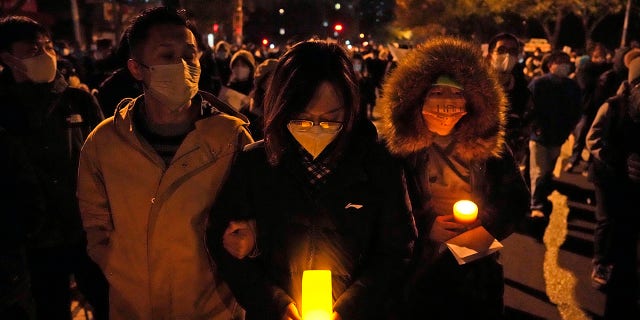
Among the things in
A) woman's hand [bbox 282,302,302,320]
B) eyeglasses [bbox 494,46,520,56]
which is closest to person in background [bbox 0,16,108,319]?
woman's hand [bbox 282,302,302,320]

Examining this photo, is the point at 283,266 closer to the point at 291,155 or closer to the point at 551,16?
the point at 291,155

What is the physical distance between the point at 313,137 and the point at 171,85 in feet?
2.46

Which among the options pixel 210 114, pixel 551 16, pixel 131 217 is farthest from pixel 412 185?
pixel 551 16

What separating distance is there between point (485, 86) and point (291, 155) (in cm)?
130

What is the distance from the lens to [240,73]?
6.57 meters

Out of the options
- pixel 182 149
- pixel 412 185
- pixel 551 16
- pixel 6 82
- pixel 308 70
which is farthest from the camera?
pixel 551 16

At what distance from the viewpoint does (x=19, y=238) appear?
2371 millimetres

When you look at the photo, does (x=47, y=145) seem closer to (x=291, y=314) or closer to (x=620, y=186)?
(x=291, y=314)

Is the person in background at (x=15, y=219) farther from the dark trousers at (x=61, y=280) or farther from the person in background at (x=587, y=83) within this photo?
the person in background at (x=587, y=83)

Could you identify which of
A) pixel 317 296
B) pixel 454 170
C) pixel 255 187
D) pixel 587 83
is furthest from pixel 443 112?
pixel 587 83

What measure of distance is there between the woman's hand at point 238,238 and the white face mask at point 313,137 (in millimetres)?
388

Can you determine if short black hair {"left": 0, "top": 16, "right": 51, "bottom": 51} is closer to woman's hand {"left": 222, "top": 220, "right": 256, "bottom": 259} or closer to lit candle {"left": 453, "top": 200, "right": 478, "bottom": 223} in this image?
woman's hand {"left": 222, "top": 220, "right": 256, "bottom": 259}

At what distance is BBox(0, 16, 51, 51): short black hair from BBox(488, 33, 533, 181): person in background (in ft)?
14.8

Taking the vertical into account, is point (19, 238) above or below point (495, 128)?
below
